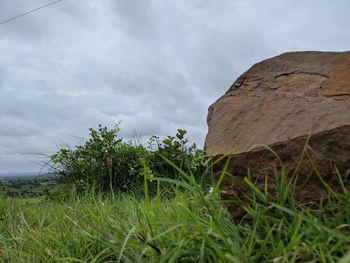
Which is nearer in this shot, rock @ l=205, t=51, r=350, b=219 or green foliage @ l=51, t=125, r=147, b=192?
rock @ l=205, t=51, r=350, b=219

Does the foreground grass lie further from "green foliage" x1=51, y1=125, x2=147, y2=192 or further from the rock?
"green foliage" x1=51, y1=125, x2=147, y2=192

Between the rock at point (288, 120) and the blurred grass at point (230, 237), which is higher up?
the rock at point (288, 120)

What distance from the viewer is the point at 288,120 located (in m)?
2.62

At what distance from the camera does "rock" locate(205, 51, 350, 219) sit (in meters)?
2.41

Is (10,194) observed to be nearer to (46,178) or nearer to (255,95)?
(46,178)

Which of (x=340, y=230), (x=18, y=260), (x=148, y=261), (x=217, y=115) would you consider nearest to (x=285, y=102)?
(x=217, y=115)

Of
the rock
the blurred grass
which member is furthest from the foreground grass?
the rock

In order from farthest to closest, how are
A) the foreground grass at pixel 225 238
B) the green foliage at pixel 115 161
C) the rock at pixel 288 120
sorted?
the green foliage at pixel 115 161 → the rock at pixel 288 120 → the foreground grass at pixel 225 238

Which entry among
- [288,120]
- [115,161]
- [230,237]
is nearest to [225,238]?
[230,237]

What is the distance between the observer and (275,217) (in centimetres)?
234

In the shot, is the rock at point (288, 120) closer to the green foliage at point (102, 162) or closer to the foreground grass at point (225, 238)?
the foreground grass at point (225, 238)

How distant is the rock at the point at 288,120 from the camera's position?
241 cm

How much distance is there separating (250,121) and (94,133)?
464 centimetres

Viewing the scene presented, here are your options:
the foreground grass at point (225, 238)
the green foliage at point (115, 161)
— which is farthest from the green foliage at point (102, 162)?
A: the foreground grass at point (225, 238)
